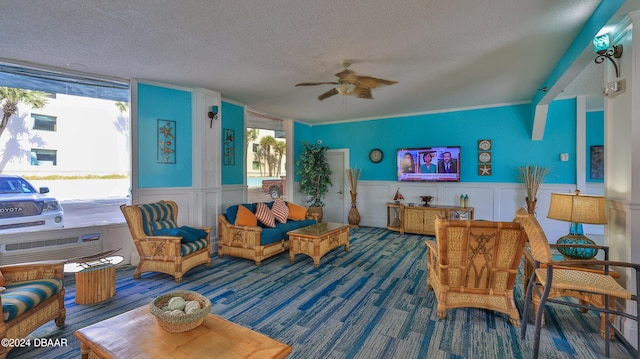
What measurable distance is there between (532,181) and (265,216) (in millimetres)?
4759

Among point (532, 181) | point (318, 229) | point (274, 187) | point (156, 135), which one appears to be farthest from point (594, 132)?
point (156, 135)

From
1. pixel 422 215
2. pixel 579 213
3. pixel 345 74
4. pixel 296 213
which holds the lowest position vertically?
pixel 422 215

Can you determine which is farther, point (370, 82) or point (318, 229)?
point (318, 229)

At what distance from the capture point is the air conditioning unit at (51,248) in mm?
3160

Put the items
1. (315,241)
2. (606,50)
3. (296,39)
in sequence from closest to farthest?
(606,50)
(296,39)
(315,241)

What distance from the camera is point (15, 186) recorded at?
3225 mm

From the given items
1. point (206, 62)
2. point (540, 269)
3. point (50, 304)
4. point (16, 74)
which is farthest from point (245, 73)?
point (540, 269)

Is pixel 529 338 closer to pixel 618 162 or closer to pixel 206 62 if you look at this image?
pixel 618 162

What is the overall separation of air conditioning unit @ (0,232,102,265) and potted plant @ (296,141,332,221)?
3.98 m

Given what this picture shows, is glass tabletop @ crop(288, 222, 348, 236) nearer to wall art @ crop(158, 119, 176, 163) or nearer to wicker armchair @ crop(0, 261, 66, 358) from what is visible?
wall art @ crop(158, 119, 176, 163)

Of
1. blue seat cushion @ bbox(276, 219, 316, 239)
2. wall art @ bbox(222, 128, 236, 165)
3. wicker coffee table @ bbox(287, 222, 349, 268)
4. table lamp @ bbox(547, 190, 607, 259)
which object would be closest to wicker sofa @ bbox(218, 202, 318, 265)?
blue seat cushion @ bbox(276, 219, 316, 239)

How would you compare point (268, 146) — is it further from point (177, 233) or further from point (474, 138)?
point (474, 138)

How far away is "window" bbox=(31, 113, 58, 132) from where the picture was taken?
3.33 meters

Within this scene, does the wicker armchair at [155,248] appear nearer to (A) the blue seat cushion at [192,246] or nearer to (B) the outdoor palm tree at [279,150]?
(A) the blue seat cushion at [192,246]
